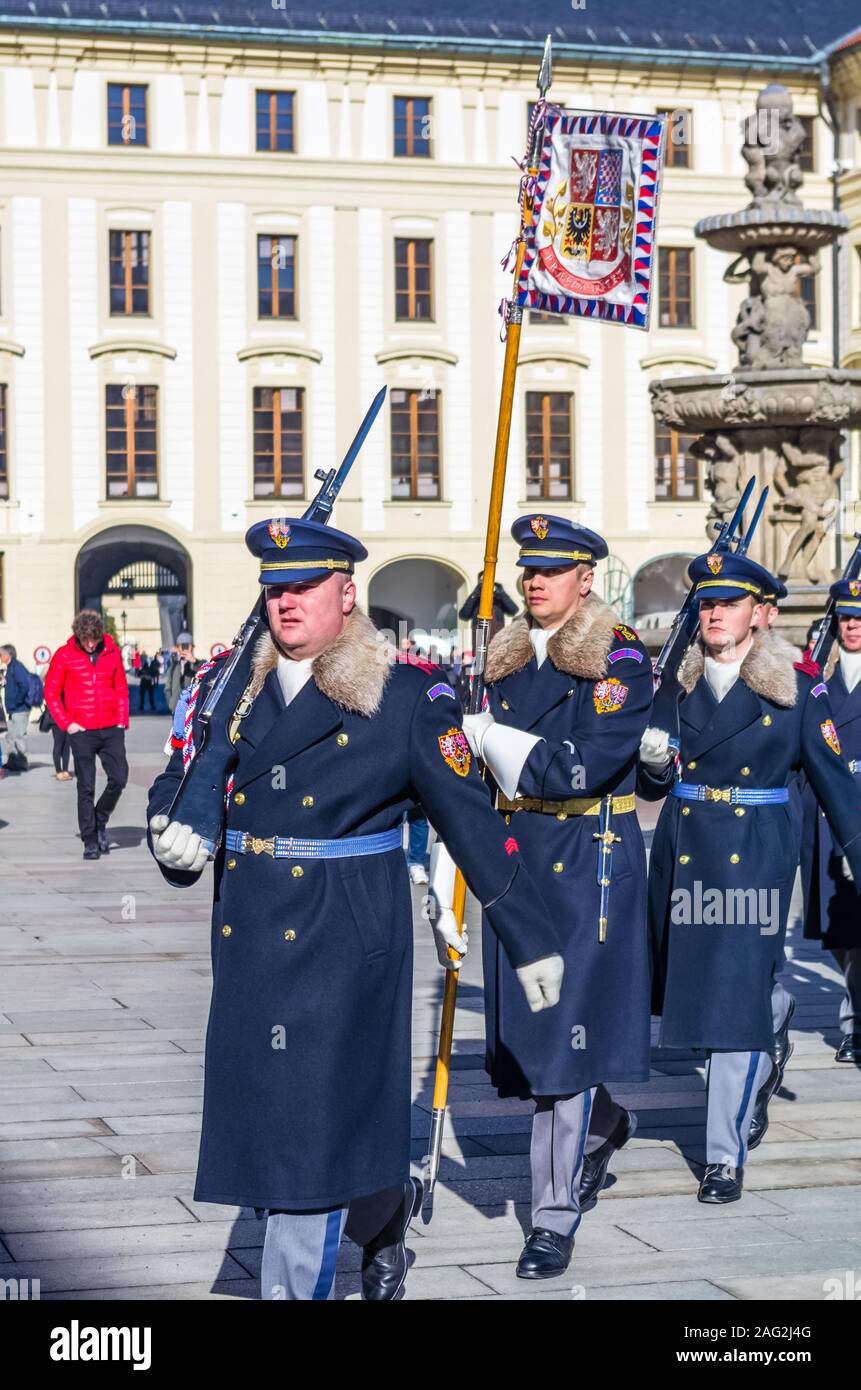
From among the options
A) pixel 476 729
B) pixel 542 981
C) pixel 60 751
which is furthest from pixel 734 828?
pixel 60 751

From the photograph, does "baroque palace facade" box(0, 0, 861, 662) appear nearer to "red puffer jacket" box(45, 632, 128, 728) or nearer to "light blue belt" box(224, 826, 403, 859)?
"red puffer jacket" box(45, 632, 128, 728)

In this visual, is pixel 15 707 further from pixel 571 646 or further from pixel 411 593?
pixel 411 593

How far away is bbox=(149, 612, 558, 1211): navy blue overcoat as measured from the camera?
15.1ft

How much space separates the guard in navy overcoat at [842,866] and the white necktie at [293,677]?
12.7 feet

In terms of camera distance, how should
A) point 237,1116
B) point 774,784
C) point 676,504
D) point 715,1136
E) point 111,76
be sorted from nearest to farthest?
point 237,1116 < point 715,1136 < point 774,784 < point 111,76 < point 676,504

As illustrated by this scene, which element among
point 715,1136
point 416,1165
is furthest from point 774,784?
point 416,1165

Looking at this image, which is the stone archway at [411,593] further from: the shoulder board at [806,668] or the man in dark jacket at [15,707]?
the shoulder board at [806,668]

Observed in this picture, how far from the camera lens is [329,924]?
4.64m

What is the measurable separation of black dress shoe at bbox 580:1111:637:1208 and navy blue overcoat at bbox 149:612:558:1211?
143 cm

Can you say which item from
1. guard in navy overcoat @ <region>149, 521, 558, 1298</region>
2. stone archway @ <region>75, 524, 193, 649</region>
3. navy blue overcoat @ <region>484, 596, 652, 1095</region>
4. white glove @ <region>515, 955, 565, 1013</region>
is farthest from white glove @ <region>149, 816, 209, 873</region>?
stone archway @ <region>75, 524, 193, 649</region>

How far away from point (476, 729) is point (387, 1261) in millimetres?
1373

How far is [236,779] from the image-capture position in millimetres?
4754

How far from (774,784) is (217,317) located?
3842 cm

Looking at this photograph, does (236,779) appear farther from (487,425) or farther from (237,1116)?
(487,425)
